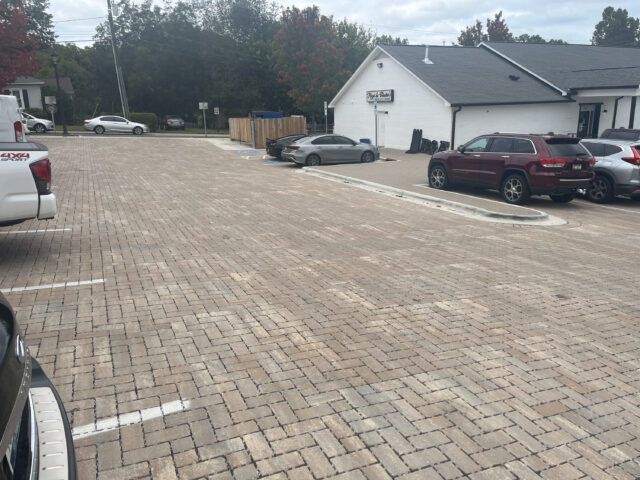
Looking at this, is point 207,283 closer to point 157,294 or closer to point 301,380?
point 157,294

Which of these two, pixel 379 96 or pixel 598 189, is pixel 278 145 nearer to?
pixel 379 96

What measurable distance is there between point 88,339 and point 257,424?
2223 millimetres

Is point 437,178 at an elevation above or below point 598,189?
above

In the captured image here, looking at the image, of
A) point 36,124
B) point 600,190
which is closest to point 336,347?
point 600,190

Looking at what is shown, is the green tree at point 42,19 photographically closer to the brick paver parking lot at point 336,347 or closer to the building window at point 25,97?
the building window at point 25,97

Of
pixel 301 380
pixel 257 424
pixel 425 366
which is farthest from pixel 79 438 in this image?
pixel 425 366

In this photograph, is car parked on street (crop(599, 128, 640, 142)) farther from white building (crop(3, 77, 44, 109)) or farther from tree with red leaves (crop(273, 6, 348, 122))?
white building (crop(3, 77, 44, 109))

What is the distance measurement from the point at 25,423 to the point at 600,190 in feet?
48.6

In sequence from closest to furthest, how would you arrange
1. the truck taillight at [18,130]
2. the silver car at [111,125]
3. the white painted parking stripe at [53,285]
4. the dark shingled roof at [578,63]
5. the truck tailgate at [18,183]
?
the white painted parking stripe at [53,285] → the truck tailgate at [18,183] → the truck taillight at [18,130] → the dark shingled roof at [578,63] → the silver car at [111,125]

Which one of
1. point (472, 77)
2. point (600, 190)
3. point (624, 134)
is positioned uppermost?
point (472, 77)

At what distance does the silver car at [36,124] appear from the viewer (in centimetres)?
4106

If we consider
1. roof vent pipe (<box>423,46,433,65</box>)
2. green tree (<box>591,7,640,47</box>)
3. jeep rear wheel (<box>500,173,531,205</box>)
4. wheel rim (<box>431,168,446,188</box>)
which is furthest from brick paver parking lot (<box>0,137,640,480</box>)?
green tree (<box>591,7,640,47</box>)

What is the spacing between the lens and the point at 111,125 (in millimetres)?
41750

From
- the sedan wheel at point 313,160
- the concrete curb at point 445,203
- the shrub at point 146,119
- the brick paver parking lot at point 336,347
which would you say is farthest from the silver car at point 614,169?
the shrub at point 146,119
